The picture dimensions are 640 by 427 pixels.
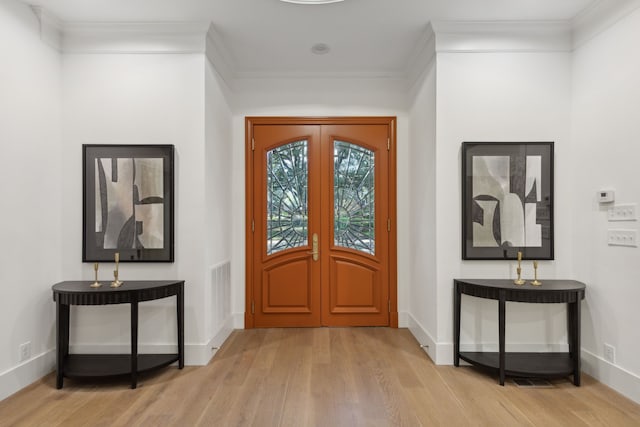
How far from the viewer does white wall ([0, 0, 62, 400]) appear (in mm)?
2648

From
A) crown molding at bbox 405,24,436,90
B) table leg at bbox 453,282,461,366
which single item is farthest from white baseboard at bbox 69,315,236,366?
crown molding at bbox 405,24,436,90

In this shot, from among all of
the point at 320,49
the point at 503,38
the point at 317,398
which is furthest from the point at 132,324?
the point at 503,38

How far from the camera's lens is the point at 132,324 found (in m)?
2.74

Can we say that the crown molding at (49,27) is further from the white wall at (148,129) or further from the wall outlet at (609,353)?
the wall outlet at (609,353)

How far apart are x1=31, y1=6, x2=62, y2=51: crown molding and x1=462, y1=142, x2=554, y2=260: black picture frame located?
3.46 metres

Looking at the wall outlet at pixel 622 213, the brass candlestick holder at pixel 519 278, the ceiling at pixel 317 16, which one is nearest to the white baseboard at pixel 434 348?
the brass candlestick holder at pixel 519 278

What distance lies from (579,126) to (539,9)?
3.21 ft

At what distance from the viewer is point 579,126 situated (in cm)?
310

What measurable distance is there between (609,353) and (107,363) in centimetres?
374

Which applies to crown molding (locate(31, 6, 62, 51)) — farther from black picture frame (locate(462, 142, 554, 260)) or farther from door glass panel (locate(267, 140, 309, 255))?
black picture frame (locate(462, 142, 554, 260))

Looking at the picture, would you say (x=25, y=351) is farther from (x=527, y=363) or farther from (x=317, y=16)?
(x=527, y=363)

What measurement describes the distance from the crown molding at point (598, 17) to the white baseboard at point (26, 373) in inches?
194

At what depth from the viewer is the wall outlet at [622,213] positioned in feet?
8.49

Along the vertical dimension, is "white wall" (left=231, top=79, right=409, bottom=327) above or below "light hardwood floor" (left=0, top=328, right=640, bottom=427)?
above
